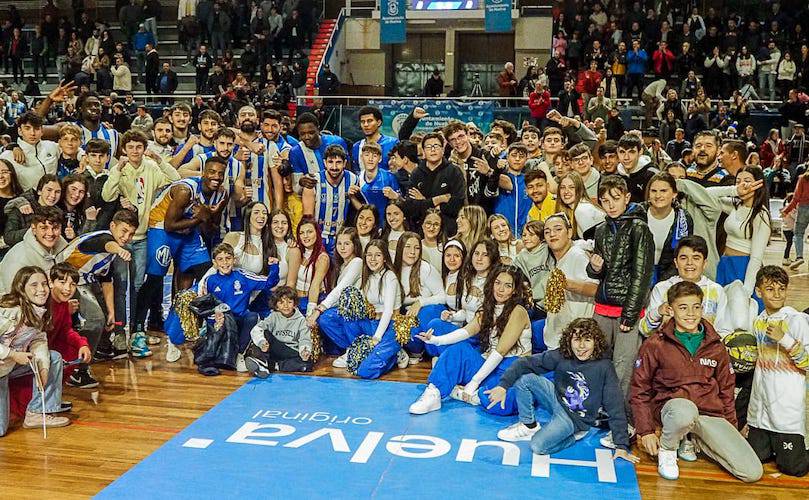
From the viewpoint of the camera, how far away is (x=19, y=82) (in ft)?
70.5

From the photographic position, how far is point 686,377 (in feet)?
15.4

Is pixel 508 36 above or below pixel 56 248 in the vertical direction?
above

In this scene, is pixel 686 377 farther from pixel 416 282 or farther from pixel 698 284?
pixel 416 282

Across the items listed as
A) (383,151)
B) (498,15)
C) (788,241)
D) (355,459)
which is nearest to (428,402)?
(355,459)

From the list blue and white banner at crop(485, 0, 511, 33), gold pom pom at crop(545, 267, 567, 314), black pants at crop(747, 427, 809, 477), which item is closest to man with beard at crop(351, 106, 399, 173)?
gold pom pom at crop(545, 267, 567, 314)

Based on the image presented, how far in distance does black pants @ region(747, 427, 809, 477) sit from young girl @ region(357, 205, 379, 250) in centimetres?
328

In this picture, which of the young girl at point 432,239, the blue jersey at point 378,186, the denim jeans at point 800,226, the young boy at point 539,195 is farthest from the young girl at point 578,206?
the denim jeans at point 800,226

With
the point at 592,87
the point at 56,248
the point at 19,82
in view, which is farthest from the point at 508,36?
the point at 56,248

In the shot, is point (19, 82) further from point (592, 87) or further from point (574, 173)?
point (574, 173)

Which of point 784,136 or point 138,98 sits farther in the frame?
point 138,98

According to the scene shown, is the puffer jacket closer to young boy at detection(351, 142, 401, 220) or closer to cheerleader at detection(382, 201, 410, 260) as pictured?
cheerleader at detection(382, 201, 410, 260)

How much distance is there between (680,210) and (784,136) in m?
11.5

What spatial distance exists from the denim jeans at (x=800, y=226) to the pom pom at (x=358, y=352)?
283 inches

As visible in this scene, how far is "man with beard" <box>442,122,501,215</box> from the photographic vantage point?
681 centimetres
